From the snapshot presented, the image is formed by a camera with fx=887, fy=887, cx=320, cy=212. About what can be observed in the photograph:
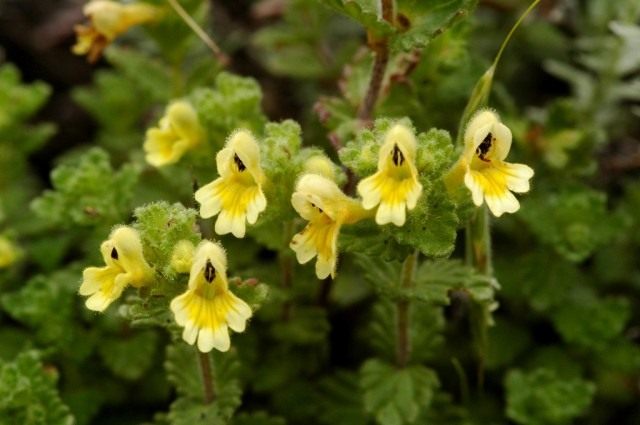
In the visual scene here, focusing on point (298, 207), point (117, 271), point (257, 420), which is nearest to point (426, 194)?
point (298, 207)

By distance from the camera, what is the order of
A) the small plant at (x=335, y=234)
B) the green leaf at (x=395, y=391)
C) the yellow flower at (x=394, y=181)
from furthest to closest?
1. the green leaf at (x=395, y=391)
2. the small plant at (x=335, y=234)
3. the yellow flower at (x=394, y=181)

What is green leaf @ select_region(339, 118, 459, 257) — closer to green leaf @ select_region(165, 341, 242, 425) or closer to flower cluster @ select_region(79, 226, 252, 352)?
flower cluster @ select_region(79, 226, 252, 352)

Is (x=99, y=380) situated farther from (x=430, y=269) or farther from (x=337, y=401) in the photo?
(x=430, y=269)

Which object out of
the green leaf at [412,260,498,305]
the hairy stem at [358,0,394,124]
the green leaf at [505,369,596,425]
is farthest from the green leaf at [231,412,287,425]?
the hairy stem at [358,0,394,124]

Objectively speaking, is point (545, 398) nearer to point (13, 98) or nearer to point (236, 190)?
point (236, 190)

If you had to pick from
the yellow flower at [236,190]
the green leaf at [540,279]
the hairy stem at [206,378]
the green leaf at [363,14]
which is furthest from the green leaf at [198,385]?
the green leaf at [540,279]

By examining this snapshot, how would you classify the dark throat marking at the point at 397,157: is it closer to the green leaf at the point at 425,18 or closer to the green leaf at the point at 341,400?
the green leaf at the point at 425,18
